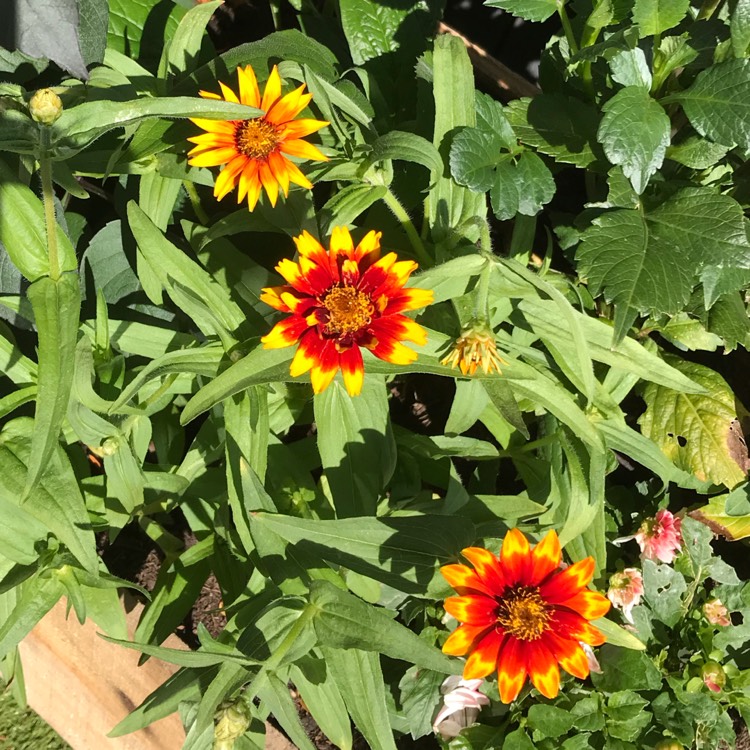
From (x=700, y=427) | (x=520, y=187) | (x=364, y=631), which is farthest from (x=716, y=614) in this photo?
(x=520, y=187)

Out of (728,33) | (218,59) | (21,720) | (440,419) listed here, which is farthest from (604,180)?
(21,720)

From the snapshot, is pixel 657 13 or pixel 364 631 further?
pixel 657 13

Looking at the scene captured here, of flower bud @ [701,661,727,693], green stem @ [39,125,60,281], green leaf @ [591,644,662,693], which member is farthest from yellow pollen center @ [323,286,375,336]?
flower bud @ [701,661,727,693]

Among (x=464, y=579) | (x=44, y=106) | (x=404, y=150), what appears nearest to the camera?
(x=44, y=106)

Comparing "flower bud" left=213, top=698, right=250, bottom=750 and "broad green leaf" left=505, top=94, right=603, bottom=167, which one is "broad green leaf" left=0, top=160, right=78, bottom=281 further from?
"broad green leaf" left=505, top=94, right=603, bottom=167

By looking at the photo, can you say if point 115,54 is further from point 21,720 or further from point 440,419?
point 21,720

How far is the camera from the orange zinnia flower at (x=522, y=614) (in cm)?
86

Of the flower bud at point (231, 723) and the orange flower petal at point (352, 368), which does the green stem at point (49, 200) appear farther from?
the flower bud at point (231, 723)

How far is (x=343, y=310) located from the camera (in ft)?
2.93

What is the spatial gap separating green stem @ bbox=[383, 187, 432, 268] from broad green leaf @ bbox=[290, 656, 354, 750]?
61 cm

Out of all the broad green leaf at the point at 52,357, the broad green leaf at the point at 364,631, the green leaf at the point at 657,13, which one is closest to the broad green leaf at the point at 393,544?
the broad green leaf at the point at 364,631

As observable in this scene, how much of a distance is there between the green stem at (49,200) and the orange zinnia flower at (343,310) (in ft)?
0.87

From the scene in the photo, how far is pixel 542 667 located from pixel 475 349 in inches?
15.1

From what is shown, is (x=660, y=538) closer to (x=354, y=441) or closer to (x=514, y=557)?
(x=514, y=557)
